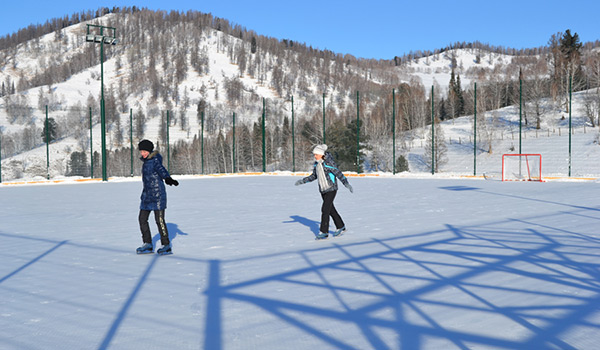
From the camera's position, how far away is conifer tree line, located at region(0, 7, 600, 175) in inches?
1414

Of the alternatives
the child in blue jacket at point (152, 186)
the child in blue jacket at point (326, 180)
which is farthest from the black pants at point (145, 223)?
the child in blue jacket at point (326, 180)

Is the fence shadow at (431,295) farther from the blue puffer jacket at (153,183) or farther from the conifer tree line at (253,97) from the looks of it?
the conifer tree line at (253,97)

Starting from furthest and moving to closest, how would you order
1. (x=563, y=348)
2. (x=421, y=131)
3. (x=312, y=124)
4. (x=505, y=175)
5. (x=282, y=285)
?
(x=421, y=131), (x=312, y=124), (x=505, y=175), (x=282, y=285), (x=563, y=348)

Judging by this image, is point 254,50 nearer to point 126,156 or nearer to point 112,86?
point 112,86

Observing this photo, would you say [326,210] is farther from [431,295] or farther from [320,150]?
[431,295]

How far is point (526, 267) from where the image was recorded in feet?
13.9

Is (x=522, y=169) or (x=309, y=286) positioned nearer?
(x=309, y=286)

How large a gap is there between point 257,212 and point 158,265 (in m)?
4.38

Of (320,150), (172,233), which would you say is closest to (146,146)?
(172,233)

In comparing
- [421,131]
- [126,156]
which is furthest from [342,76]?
[126,156]

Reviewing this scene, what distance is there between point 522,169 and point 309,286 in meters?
19.1

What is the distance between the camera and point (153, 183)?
5.10 metres

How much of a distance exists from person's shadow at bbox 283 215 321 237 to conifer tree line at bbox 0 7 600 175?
17.3 m

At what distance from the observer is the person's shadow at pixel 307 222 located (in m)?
6.95
